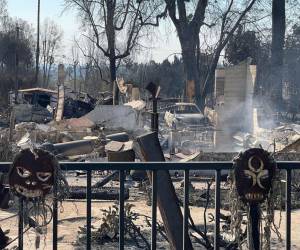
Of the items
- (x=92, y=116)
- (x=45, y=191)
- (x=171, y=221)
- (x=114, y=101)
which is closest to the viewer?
(x=45, y=191)

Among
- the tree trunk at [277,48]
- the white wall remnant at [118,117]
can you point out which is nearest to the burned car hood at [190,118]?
the white wall remnant at [118,117]

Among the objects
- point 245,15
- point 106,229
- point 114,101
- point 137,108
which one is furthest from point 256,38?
point 106,229

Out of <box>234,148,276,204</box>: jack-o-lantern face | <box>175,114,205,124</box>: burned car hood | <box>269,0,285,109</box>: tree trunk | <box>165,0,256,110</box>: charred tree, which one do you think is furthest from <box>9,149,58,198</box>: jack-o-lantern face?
<box>165,0,256,110</box>: charred tree

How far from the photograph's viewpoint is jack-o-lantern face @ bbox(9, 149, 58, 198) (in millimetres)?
2991

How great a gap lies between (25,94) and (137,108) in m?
14.2

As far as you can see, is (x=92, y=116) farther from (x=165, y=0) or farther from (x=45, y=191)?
(x=45, y=191)

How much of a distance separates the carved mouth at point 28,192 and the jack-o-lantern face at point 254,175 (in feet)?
3.57

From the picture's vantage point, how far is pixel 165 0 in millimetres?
31734

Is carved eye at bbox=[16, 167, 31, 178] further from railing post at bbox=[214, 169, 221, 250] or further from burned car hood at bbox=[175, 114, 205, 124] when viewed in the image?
burned car hood at bbox=[175, 114, 205, 124]

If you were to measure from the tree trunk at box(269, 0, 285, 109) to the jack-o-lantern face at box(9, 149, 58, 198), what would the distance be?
22.5 meters

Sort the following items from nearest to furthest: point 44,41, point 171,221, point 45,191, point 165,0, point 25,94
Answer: point 45,191 → point 171,221 → point 165,0 → point 25,94 → point 44,41

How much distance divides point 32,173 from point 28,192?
11cm

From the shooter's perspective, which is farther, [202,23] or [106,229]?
[202,23]

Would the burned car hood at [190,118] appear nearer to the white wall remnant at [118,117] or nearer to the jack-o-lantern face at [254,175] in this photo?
the white wall remnant at [118,117]
